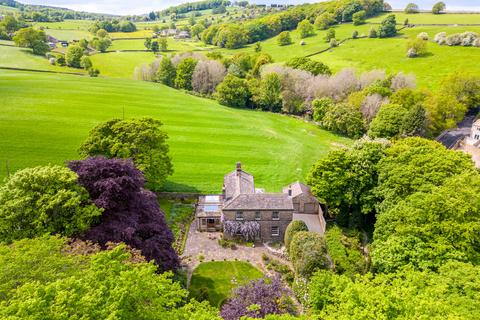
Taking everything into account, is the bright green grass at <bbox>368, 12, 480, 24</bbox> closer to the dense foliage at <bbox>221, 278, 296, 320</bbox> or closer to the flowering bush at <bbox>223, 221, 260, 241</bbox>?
the flowering bush at <bbox>223, 221, 260, 241</bbox>

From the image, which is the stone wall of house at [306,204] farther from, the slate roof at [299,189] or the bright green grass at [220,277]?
the bright green grass at [220,277]

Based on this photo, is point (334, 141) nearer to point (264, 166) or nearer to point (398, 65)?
point (264, 166)

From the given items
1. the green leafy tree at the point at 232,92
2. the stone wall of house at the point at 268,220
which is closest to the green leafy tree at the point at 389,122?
the stone wall of house at the point at 268,220

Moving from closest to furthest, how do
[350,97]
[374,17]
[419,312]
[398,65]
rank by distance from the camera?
[419,312] < [350,97] < [398,65] < [374,17]

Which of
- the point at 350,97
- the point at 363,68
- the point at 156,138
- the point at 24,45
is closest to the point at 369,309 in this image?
the point at 156,138

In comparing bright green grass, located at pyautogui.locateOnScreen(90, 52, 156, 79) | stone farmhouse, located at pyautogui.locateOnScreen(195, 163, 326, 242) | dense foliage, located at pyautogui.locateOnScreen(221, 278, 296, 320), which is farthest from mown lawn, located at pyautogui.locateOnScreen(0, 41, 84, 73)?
dense foliage, located at pyautogui.locateOnScreen(221, 278, 296, 320)
